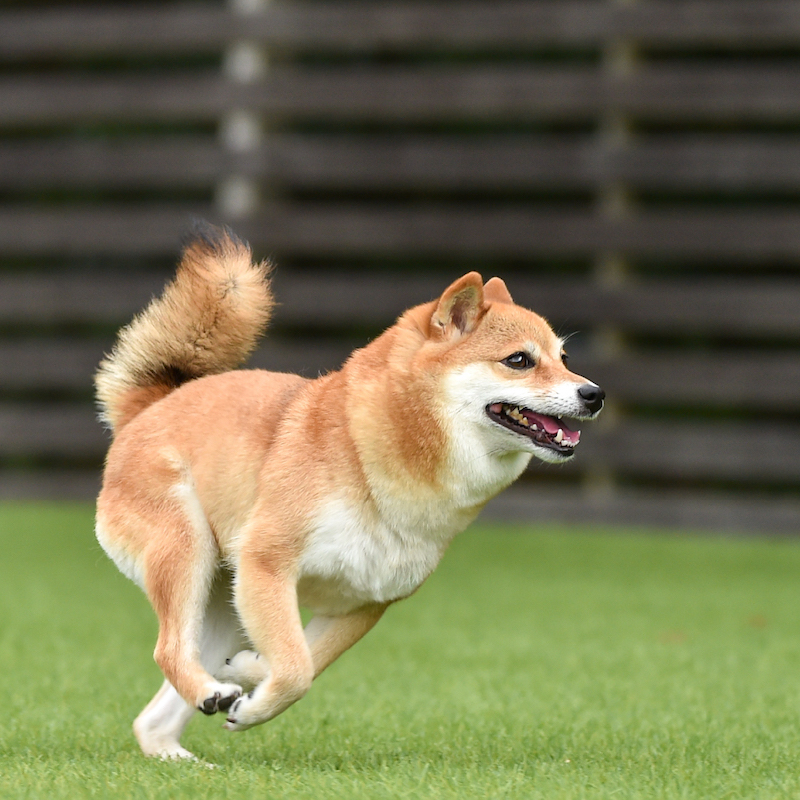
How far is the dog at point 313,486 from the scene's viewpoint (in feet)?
10.1

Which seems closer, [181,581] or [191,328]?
[181,581]

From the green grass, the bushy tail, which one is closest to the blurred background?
the green grass

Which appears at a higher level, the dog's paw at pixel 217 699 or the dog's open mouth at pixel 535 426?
the dog's open mouth at pixel 535 426

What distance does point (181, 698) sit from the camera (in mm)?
3289

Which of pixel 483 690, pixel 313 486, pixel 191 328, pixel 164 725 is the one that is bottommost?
pixel 483 690

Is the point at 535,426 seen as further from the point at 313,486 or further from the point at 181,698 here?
the point at 181,698

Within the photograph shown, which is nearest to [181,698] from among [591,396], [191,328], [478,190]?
[191,328]

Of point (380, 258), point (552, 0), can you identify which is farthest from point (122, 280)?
point (552, 0)

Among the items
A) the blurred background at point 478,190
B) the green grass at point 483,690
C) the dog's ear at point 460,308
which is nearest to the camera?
the green grass at point 483,690

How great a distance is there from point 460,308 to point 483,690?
1.56m

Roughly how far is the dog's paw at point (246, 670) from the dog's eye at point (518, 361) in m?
0.90

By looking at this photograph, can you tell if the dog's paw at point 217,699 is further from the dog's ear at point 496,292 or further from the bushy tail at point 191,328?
the dog's ear at point 496,292

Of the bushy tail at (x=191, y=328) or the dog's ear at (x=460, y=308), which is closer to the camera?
Answer: the dog's ear at (x=460, y=308)

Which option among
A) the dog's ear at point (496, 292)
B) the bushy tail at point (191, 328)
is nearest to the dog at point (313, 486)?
the dog's ear at point (496, 292)
